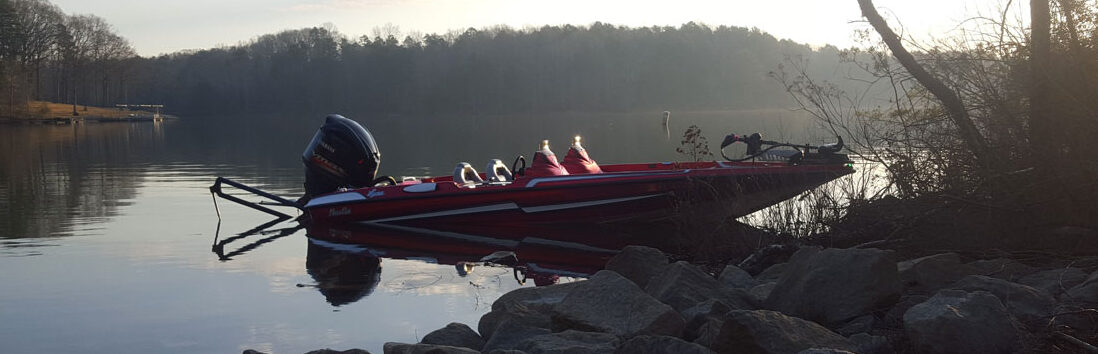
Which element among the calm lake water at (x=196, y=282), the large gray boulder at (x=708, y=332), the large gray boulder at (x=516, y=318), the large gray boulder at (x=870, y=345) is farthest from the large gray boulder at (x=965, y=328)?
the calm lake water at (x=196, y=282)

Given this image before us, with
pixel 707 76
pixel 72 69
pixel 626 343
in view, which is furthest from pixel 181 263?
pixel 707 76

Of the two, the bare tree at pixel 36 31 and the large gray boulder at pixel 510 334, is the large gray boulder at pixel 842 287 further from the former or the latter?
the bare tree at pixel 36 31

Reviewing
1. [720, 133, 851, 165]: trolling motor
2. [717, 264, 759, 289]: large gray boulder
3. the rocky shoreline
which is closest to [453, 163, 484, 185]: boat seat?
[720, 133, 851, 165]: trolling motor

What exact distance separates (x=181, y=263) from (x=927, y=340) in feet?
29.9

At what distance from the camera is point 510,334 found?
6719mm

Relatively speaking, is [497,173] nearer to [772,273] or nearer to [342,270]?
[342,270]

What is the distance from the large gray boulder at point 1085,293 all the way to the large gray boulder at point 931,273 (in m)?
0.95

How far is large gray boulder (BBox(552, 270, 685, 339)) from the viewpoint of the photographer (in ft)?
21.2

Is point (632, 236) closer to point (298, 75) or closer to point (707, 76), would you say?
point (707, 76)

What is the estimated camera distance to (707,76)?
139 metres

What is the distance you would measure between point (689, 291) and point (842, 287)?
3.92ft

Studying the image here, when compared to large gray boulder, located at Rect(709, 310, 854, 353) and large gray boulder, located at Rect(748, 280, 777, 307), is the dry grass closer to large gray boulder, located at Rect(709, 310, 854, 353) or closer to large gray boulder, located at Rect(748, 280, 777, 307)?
large gray boulder, located at Rect(748, 280, 777, 307)

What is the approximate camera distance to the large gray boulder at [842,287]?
6582 millimetres

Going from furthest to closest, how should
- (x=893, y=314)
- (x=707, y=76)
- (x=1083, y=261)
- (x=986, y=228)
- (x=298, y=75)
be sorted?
(x=298, y=75), (x=707, y=76), (x=986, y=228), (x=1083, y=261), (x=893, y=314)
